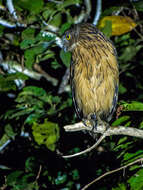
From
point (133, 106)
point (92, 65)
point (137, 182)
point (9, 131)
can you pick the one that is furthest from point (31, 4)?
point (137, 182)

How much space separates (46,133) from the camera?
2.77 meters

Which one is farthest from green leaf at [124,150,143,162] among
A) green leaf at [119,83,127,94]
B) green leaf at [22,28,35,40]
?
green leaf at [119,83,127,94]

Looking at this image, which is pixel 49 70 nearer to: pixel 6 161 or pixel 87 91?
pixel 87 91

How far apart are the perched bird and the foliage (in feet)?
0.44

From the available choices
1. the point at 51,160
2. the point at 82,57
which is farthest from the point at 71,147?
the point at 82,57

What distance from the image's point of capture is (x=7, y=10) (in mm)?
3078

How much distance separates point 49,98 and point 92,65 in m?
0.63

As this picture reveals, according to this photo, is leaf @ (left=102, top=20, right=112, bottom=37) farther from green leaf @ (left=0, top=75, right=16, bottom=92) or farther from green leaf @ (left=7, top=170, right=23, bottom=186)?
green leaf @ (left=7, top=170, right=23, bottom=186)

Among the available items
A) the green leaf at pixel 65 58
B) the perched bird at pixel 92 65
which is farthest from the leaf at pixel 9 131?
the green leaf at pixel 65 58

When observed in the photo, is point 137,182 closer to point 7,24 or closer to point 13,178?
point 13,178

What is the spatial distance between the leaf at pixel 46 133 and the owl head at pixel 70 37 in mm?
914

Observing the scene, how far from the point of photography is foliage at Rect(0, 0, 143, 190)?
264 cm

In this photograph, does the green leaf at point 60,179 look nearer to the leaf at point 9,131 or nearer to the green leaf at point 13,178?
the green leaf at point 13,178

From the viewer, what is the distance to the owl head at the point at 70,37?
9.71 ft
